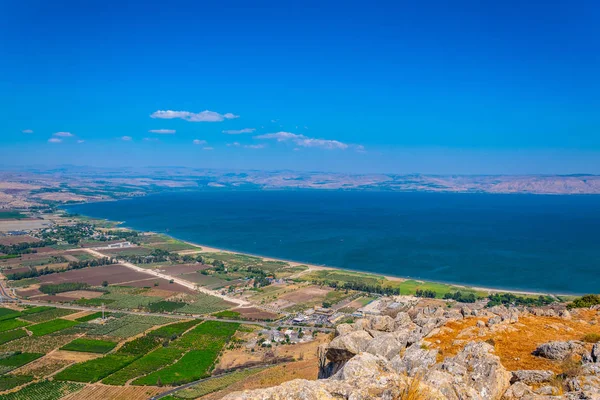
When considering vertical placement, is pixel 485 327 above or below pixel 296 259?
above

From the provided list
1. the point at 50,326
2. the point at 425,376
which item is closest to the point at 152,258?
the point at 50,326

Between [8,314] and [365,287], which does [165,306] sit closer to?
[8,314]

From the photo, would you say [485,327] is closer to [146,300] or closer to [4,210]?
[146,300]

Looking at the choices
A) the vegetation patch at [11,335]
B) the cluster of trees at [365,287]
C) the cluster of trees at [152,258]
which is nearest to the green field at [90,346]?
the vegetation patch at [11,335]

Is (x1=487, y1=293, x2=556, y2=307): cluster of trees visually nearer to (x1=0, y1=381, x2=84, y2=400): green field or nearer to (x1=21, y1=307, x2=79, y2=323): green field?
(x1=0, y1=381, x2=84, y2=400): green field

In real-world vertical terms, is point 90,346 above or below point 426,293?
below

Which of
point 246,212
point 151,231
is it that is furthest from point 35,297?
point 246,212

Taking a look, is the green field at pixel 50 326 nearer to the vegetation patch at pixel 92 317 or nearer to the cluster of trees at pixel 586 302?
the vegetation patch at pixel 92 317
